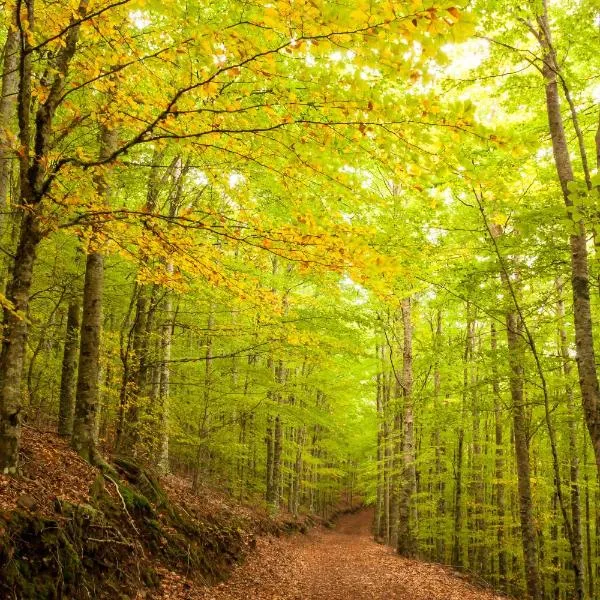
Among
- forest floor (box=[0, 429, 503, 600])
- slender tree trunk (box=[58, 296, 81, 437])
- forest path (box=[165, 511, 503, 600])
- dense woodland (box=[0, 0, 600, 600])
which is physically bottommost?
forest path (box=[165, 511, 503, 600])

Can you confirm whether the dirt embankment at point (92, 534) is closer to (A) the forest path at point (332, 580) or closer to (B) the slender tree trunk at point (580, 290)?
(A) the forest path at point (332, 580)

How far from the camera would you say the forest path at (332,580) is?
26.6 feet

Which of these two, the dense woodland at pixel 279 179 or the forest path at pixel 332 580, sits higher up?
the dense woodland at pixel 279 179

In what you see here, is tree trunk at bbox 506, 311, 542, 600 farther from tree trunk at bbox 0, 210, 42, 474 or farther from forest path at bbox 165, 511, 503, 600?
tree trunk at bbox 0, 210, 42, 474

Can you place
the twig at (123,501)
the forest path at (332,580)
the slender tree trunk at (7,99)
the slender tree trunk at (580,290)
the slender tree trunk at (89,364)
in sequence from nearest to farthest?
the slender tree trunk at (580,290) → the slender tree trunk at (7,99) → the twig at (123,501) → the slender tree trunk at (89,364) → the forest path at (332,580)

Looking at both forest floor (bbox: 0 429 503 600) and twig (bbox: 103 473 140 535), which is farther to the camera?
twig (bbox: 103 473 140 535)

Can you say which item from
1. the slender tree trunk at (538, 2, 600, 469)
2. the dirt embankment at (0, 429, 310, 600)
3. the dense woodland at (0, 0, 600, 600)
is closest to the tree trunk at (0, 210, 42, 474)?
the dense woodland at (0, 0, 600, 600)

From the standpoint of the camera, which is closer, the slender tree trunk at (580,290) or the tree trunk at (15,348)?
the tree trunk at (15,348)

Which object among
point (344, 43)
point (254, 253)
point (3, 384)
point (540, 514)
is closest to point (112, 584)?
point (3, 384)

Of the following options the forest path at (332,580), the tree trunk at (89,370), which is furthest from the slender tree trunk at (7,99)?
the forest path at (332,580)

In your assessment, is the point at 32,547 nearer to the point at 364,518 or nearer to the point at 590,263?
the point at 590,263

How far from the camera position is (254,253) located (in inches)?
201

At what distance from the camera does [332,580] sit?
10391 millimetres

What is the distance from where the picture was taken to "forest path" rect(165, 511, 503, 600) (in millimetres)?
8109
